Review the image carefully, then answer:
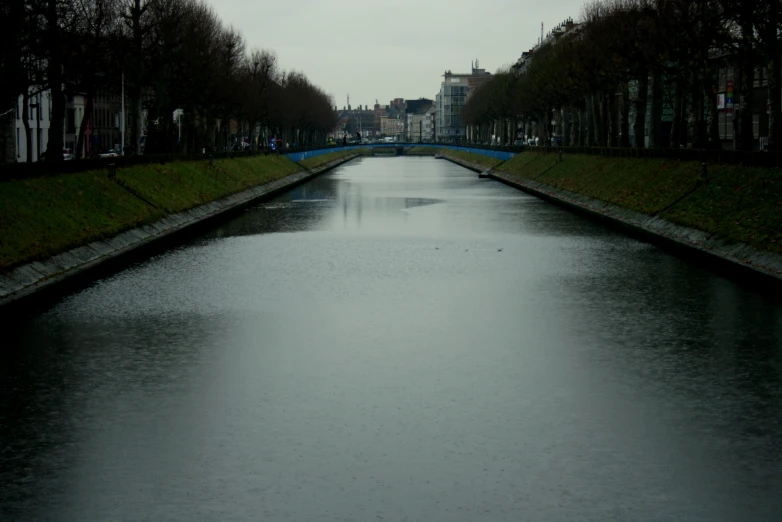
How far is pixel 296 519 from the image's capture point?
7.93m

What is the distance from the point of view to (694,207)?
116 feet

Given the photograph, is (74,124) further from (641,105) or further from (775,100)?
(775,100)

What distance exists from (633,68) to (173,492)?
6081 cm

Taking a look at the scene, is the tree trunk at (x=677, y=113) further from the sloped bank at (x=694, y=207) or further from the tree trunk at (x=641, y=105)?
the sloped bank at (x=694, y=207)

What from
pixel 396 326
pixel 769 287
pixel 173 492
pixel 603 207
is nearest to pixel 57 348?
pixel 396 326

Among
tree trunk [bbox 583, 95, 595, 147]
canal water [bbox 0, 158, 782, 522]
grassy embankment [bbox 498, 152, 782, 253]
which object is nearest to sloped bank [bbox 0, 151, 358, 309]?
canal water [bbox 0, 158, 782, 522]

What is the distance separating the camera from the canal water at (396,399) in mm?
8477

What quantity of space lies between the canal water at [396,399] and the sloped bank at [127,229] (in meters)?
1.25

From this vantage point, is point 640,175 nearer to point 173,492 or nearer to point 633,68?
point 633,68

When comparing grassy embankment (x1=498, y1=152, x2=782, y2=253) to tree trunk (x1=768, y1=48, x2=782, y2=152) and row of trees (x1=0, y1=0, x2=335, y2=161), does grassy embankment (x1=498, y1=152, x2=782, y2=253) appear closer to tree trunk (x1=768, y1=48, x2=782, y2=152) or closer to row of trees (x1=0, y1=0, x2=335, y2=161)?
tree trunk (x1=768, y1=48, x2=782, y2=152)

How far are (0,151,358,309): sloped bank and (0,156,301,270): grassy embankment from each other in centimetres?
8

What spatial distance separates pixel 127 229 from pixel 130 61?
3313 cm

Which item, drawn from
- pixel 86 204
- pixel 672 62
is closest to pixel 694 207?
pixel 86 204

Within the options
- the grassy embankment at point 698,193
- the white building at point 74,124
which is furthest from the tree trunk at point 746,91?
the white building at point 74,124
